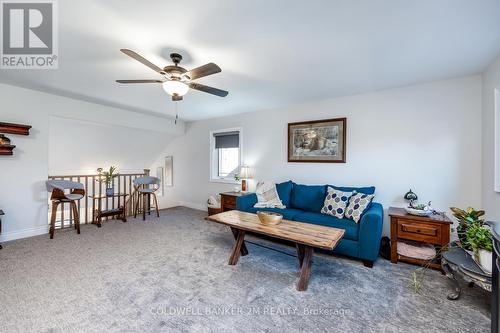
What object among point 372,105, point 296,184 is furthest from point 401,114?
point 296,184

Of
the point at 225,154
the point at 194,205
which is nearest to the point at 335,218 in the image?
the point at 225,154

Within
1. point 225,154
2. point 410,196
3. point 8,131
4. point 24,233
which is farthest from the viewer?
point 225,154

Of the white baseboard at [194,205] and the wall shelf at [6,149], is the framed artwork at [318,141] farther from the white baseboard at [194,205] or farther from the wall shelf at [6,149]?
the wall shelf at [6,149]

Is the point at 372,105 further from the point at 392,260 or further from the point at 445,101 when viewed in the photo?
the point at 392,260

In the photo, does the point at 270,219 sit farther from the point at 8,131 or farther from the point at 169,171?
the point at 169,171

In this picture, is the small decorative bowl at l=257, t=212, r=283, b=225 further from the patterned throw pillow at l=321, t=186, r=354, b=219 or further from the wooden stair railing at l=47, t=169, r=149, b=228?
the wooden stair railing at l=47, t=169, r=149, b=228

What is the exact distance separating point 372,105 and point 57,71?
4474mm

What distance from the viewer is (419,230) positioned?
8.31 feet

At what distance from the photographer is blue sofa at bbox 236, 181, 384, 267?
8.29 feet

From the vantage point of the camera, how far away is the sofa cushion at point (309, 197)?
3.46 m

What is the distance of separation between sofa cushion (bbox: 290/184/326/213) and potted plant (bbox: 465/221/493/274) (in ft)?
5.81

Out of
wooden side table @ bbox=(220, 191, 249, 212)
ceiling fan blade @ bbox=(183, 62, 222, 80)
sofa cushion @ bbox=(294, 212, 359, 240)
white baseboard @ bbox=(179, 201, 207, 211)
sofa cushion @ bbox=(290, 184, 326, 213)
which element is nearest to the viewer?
ceiling fan blade @ bbox=(183, 62, 222, 80)

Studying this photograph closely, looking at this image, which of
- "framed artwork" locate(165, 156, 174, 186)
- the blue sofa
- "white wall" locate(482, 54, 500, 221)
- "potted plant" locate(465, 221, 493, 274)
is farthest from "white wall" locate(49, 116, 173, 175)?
"white wall" locate(482, 54, 500, 221)

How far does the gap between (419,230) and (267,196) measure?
2166 mm
